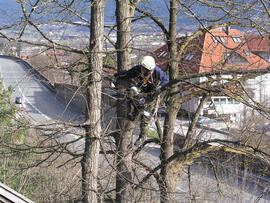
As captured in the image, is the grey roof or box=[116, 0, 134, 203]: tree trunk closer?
the grey roof

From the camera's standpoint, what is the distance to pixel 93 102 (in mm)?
4969

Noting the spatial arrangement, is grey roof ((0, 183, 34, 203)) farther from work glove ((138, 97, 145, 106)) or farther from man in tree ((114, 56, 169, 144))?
work glove ((138, 97, 145, 106))

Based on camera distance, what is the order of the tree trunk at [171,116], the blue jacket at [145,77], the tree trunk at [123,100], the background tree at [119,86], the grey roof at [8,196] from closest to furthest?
the grey roof at [8,196] → the background tree at [119,86] → the blue jacket at [145,77] → the tree trunk at [123,100] → the tree trunk at [171,116]

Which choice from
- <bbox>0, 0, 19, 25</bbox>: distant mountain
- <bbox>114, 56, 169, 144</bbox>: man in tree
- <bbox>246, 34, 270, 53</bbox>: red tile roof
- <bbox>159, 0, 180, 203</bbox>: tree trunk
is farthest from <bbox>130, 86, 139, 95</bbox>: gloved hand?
<bbox>246, 34, 270, 53</bbox>: red tile roof

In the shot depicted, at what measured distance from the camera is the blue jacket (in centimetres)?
527

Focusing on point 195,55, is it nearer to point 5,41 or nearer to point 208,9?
point 208,9

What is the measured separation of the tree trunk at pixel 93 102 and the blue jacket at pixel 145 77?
503 mm

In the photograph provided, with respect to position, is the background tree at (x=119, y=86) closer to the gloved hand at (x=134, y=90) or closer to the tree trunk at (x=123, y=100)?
the tree trunk at (x=123, y=100)

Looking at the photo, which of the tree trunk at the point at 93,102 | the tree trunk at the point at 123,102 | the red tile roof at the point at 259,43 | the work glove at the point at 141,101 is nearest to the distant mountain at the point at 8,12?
the tree trunk at the point at 93,102

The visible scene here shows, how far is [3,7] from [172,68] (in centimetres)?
362

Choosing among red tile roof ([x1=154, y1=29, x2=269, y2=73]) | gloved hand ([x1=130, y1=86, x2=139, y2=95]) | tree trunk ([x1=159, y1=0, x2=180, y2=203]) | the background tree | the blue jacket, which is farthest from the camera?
tree trunk ([x1=159, y1=0, x2=180, y2=203])

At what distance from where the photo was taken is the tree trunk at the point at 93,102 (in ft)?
15.8

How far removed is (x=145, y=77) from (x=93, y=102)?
3.30ft

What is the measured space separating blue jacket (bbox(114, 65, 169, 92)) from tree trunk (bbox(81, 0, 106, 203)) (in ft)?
1.65
